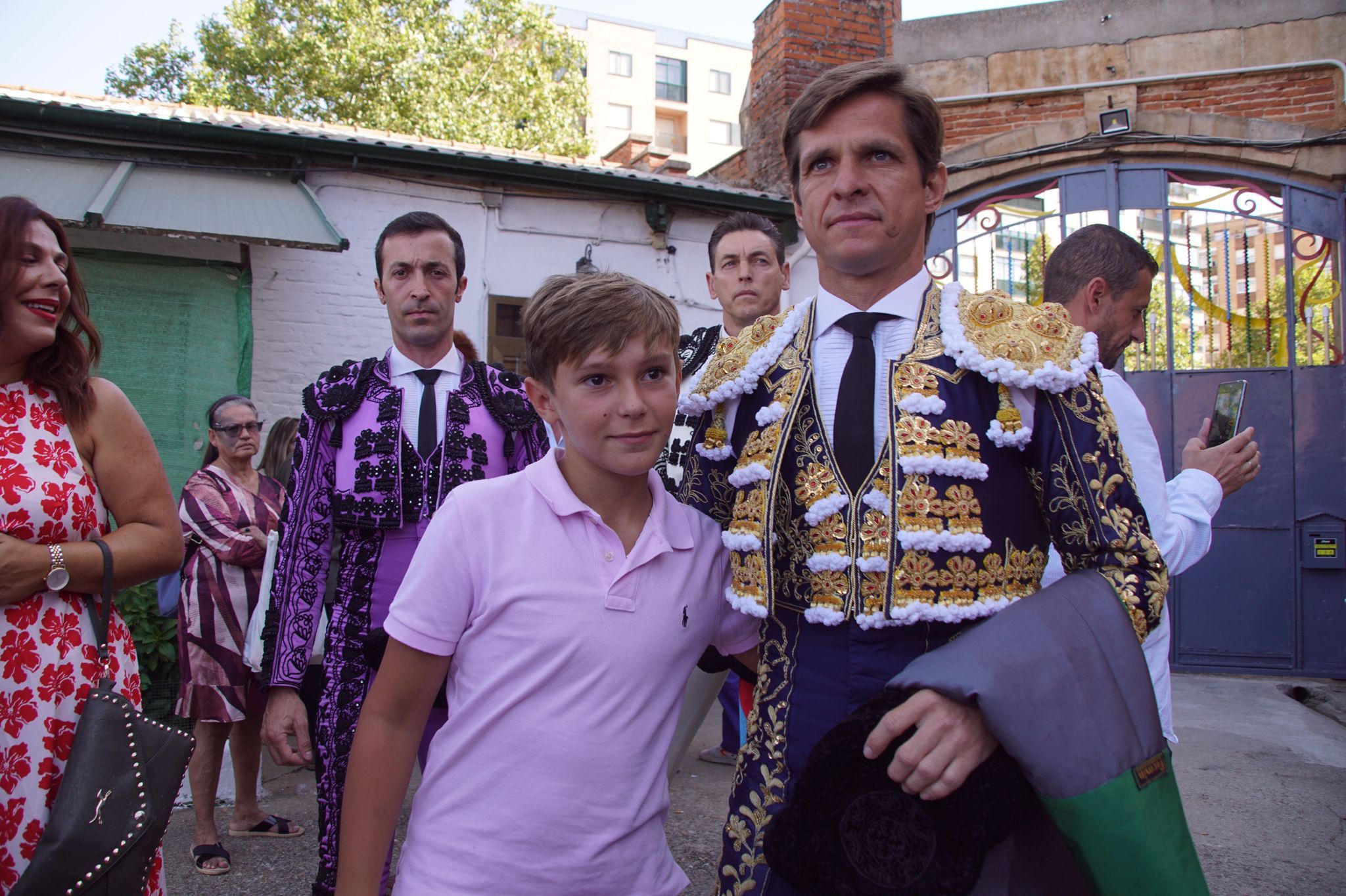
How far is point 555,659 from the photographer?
150 cm

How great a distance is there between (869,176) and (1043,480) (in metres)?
0.56

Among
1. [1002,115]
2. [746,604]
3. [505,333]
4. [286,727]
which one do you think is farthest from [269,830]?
[1002,115]

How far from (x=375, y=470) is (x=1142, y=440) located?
195cm

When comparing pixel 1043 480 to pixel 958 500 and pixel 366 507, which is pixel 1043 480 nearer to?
pixel 958 500

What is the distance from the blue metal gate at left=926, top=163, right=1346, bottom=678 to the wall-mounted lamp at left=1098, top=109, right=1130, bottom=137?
275 mm

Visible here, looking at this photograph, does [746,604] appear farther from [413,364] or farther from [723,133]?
[723,133]

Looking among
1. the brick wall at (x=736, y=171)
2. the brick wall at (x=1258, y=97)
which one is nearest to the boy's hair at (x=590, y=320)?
the brick wall at (x=1258, y=97)

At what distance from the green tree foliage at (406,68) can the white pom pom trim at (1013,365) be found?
18.8 meters

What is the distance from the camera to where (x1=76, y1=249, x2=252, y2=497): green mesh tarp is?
21.9ft

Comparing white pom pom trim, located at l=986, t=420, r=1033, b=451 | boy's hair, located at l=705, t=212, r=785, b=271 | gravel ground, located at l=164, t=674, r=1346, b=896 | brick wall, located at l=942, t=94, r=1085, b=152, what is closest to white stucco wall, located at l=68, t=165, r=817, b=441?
brick wall, located at l=942, t=94, r=1085, b=152

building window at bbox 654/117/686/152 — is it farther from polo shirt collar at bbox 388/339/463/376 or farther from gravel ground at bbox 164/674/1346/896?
polo shirt collar at bbox 388/339/463/376

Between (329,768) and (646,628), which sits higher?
(646,628)

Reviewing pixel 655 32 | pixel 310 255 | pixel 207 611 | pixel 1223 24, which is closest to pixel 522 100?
pixel 310 255

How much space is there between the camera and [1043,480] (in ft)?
4.81
